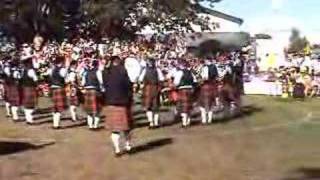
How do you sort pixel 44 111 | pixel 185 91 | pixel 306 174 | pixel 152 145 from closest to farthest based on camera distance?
pixel 306 174
pixel 152 145
pixel 185 91
pixel 44 111

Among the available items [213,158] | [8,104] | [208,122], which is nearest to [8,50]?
[8,104]

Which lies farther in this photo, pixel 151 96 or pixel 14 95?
pixel 14 95

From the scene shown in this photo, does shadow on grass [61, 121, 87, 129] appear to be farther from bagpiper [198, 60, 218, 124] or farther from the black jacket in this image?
the black jacket

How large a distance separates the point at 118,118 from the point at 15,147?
2.70 meters

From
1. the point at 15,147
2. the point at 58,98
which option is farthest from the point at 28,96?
the point at 15,147

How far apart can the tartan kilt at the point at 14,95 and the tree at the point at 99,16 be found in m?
16.0

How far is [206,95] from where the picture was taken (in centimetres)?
2102

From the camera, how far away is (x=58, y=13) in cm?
4184

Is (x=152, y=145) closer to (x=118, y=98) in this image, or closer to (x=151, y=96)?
(x=118, y=98)

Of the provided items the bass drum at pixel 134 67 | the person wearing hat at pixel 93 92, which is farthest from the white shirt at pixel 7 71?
the person wearing hat at pixel 93 92

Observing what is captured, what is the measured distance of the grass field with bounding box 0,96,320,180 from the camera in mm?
12977

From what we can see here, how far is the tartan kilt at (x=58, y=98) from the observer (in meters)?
19.5

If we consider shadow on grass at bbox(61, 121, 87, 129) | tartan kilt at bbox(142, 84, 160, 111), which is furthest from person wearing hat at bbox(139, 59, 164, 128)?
shadow on grass at bbox(61, 121, 87, 129)

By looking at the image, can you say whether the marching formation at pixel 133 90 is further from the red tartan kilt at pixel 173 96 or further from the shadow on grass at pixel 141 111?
the shadow on grass at pixel 141 111
